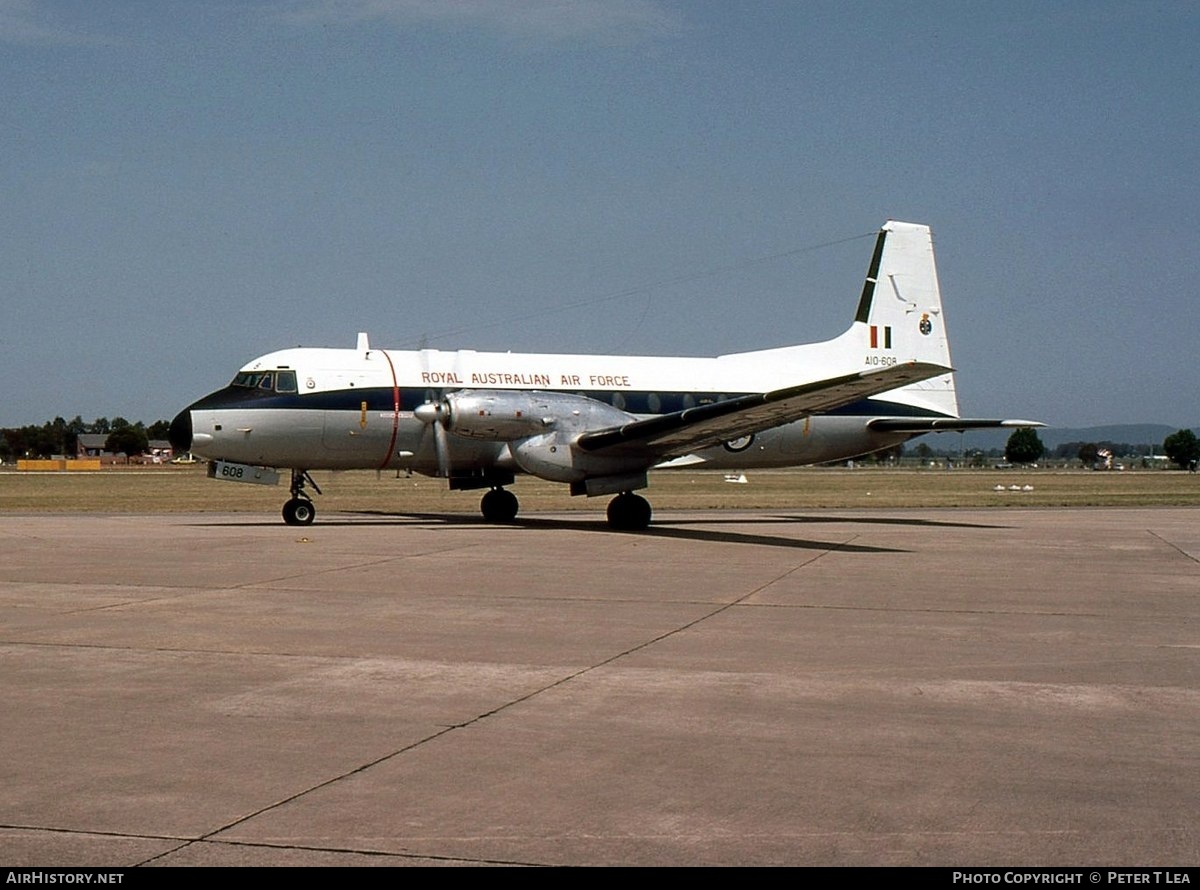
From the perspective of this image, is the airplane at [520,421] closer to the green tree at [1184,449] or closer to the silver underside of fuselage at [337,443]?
the silver underside of fuselage at [337,443]

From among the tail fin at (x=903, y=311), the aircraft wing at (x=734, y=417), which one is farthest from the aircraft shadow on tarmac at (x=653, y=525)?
the tail fin at (x=903, y=311)

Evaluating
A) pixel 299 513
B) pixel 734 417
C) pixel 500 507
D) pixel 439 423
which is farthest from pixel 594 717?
pixel 500 507

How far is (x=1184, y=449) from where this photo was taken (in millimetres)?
146625

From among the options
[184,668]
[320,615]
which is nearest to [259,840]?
[184,668]

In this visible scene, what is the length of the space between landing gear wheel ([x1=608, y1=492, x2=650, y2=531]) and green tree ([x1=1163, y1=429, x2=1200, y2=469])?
126042 millimetres

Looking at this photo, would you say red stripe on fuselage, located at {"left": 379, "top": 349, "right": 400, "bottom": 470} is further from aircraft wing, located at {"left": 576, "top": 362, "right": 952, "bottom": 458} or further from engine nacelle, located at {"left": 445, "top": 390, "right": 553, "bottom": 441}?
aircraft wing, located at {"left": 576, "top": 362, "right": 952, "bottom": 458}

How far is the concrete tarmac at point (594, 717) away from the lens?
5199 millimetres

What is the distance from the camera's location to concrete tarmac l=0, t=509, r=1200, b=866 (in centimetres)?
520

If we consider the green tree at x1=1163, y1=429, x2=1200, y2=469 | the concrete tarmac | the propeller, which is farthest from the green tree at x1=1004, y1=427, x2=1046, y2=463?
the concrete tarmac

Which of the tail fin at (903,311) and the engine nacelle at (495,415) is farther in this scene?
the tail fin at (903,311)

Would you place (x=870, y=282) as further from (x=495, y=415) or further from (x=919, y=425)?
(x=495, y=415)

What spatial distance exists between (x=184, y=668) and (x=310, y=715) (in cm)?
204

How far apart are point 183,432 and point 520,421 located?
6937mm

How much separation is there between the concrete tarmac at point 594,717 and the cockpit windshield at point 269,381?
951 cm
